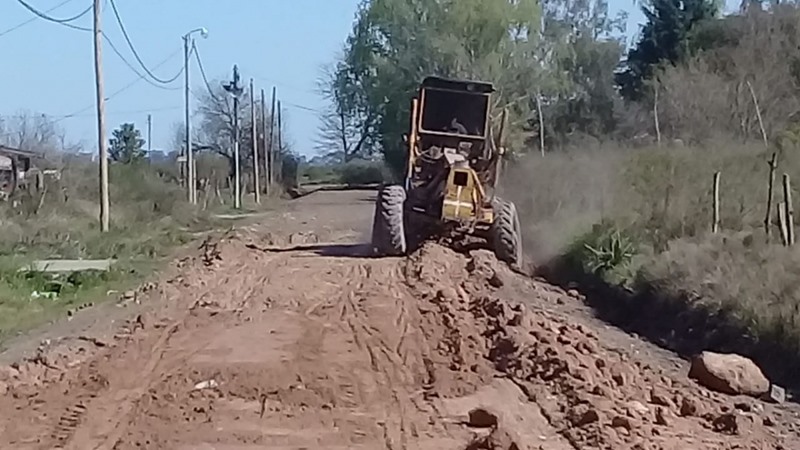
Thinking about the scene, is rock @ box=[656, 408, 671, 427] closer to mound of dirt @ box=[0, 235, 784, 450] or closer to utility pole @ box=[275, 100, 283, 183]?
mound of dirt @ box=[0, 235, 784, 450]

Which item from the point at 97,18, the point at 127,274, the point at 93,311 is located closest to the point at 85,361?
the point at 93,311

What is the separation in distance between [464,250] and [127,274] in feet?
21.4

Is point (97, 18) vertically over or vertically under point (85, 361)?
over

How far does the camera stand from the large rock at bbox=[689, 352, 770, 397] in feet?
42.5

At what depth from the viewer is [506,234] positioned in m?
24.8

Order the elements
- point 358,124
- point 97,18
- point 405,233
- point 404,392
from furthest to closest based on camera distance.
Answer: point 358,124 → point 97,18 → point 405,233 → point 404,392

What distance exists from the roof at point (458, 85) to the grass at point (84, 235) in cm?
651

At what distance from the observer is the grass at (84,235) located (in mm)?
21016

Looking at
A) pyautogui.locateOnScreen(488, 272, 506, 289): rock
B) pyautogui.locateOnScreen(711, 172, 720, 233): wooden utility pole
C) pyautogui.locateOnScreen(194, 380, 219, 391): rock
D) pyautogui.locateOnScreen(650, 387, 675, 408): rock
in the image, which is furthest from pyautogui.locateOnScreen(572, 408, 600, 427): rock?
pyautogui.locateOnScreen(711, 172, 720, 233): wooden utility pole

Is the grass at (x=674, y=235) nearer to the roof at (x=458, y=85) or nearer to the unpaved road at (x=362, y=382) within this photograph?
Result: the unpaved road at (x=362, y=382)

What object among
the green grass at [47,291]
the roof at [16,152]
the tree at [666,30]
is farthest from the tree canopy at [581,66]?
the green grass at [47,291]

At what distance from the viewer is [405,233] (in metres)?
26.5

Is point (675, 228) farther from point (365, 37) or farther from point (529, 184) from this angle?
point (365, 37)

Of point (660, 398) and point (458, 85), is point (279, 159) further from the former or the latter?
point (660, 398)
